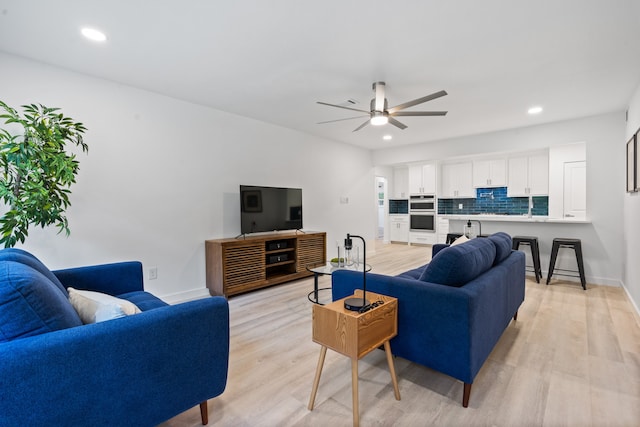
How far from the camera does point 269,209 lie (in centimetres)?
426

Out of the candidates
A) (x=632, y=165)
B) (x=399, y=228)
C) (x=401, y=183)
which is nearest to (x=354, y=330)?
(x=632, y=165)

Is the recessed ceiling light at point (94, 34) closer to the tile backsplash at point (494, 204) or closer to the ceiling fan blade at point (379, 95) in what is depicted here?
the ceiling fan blade at point (379, 95)

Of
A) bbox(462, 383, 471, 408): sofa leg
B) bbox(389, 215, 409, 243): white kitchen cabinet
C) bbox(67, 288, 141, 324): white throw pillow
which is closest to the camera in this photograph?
bbox(67, 288, 141, 324): white throw pillow

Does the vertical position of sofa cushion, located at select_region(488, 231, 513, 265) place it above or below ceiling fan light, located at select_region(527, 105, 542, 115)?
below

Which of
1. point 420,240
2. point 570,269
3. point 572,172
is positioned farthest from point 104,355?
point 420,240

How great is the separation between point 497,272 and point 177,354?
6.62 feet

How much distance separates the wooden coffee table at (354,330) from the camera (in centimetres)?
149

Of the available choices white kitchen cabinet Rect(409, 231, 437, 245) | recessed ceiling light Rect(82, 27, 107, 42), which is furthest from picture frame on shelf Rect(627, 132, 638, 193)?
recessed ceiling light Rect(82, 27, 107, 42)

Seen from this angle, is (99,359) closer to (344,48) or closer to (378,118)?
(344,48)

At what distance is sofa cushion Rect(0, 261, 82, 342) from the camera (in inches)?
40.9

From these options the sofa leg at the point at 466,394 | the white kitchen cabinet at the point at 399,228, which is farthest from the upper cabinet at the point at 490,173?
the sofa leg at the point at 466,394

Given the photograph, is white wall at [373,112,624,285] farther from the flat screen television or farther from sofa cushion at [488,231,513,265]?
the flat screen television

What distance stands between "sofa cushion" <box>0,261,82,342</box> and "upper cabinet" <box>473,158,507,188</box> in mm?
7629

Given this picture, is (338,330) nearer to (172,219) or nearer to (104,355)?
(104,355)
